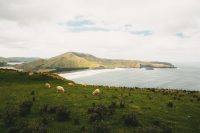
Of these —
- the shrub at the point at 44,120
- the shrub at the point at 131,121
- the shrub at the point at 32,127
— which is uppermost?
the shrub at the point at 131,121

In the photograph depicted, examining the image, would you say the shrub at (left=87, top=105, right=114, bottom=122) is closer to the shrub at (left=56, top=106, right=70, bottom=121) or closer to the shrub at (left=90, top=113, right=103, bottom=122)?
the shrub at (left=90, top=113, right=103, bottom=122)

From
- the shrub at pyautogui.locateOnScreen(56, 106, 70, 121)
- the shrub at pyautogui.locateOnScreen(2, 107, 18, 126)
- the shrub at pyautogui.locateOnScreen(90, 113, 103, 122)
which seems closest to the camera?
the shrub at pyautogui.locateOnScreen(2, 107, 18, 126)

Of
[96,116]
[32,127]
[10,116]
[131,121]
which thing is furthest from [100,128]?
[10,116]

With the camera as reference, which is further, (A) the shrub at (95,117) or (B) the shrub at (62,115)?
(B) the shrub at (62,115)

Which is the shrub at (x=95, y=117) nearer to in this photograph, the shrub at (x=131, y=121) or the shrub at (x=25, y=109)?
the shrub at (x=131, y=121)

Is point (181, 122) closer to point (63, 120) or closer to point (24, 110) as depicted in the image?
point (63, 120)

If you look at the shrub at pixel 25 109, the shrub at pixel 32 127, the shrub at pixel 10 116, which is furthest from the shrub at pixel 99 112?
the shrub at pixel 10 116

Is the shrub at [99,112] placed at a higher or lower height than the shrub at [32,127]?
higher

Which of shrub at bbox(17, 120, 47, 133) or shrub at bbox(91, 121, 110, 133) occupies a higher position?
shrub at bbox(91, 121, 110, 133)

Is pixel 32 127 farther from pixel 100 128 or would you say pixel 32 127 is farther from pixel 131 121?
pixel 131 121

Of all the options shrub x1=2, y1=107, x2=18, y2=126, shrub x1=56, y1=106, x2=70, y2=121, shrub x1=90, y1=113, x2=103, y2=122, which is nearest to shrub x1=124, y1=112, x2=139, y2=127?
shrub x1=90, y1=113, x2=103, y2=122

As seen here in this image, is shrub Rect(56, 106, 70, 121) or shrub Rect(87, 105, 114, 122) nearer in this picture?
shrub Rect(87, 105, 114, 122)

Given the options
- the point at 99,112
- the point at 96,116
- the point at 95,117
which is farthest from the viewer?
the point at 99,112

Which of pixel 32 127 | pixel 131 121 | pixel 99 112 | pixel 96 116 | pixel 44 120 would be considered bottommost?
pixel 32 127
